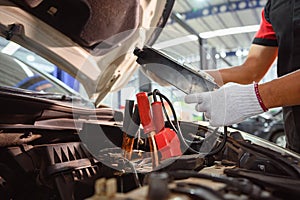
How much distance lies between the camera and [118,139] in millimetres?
987

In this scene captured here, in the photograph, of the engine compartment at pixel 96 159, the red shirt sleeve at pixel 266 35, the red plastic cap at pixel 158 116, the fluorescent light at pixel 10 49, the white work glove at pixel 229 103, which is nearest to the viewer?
the engine compartment at pixel 96 159

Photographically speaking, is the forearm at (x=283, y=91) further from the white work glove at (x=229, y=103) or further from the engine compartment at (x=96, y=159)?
the engine compartment at (x=96, y=159)

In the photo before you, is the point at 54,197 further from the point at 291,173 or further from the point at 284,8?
the point at 284,8

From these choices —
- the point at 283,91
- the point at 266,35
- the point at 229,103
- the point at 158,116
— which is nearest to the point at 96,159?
the point at 158,116

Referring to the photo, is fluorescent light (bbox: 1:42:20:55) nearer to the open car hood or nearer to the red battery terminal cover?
the open car hood

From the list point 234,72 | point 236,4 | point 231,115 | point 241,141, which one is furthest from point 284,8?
point 236,4

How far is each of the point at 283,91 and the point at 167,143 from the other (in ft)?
1.29

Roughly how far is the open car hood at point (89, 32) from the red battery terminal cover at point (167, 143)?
553 mm

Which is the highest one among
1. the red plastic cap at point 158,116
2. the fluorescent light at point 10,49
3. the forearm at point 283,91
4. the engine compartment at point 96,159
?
the fluorescent light at point 10,49

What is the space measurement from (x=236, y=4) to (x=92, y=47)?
5.44 metres

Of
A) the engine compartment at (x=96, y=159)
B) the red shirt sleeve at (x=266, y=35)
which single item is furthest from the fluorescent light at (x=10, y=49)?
the red shirt sleeve at (x=266, y=35)

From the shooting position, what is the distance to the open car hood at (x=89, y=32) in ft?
3.25

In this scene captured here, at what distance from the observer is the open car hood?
990 mm

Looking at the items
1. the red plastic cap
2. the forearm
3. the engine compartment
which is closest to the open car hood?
the engine compartment
